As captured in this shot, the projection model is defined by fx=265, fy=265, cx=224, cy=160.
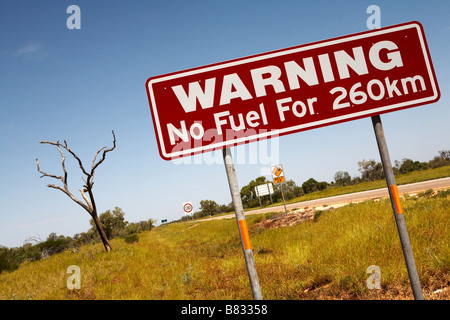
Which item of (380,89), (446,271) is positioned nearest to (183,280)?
(446,271)

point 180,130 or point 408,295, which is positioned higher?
point 180,130

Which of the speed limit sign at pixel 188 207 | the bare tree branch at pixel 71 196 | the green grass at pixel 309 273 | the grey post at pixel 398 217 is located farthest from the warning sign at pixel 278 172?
the speed limit sign at pixel 188 207

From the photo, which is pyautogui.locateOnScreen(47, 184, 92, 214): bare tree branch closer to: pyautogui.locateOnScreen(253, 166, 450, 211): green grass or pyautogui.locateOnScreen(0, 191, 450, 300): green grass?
pyautogui.locateOnScreen(0, 191, 450, 300): green grass

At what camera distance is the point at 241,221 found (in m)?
1.82

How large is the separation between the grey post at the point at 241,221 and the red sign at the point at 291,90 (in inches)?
5.7

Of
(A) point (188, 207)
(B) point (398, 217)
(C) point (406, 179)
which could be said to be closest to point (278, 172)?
(B) point (398, 217)

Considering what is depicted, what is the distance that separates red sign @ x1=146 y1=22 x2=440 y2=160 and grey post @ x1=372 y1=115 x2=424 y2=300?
16cm

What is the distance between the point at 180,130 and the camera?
6.40 ft

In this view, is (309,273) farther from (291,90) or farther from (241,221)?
(291,90)

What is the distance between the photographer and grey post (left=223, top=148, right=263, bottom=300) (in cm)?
177

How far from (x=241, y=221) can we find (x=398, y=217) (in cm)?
119
